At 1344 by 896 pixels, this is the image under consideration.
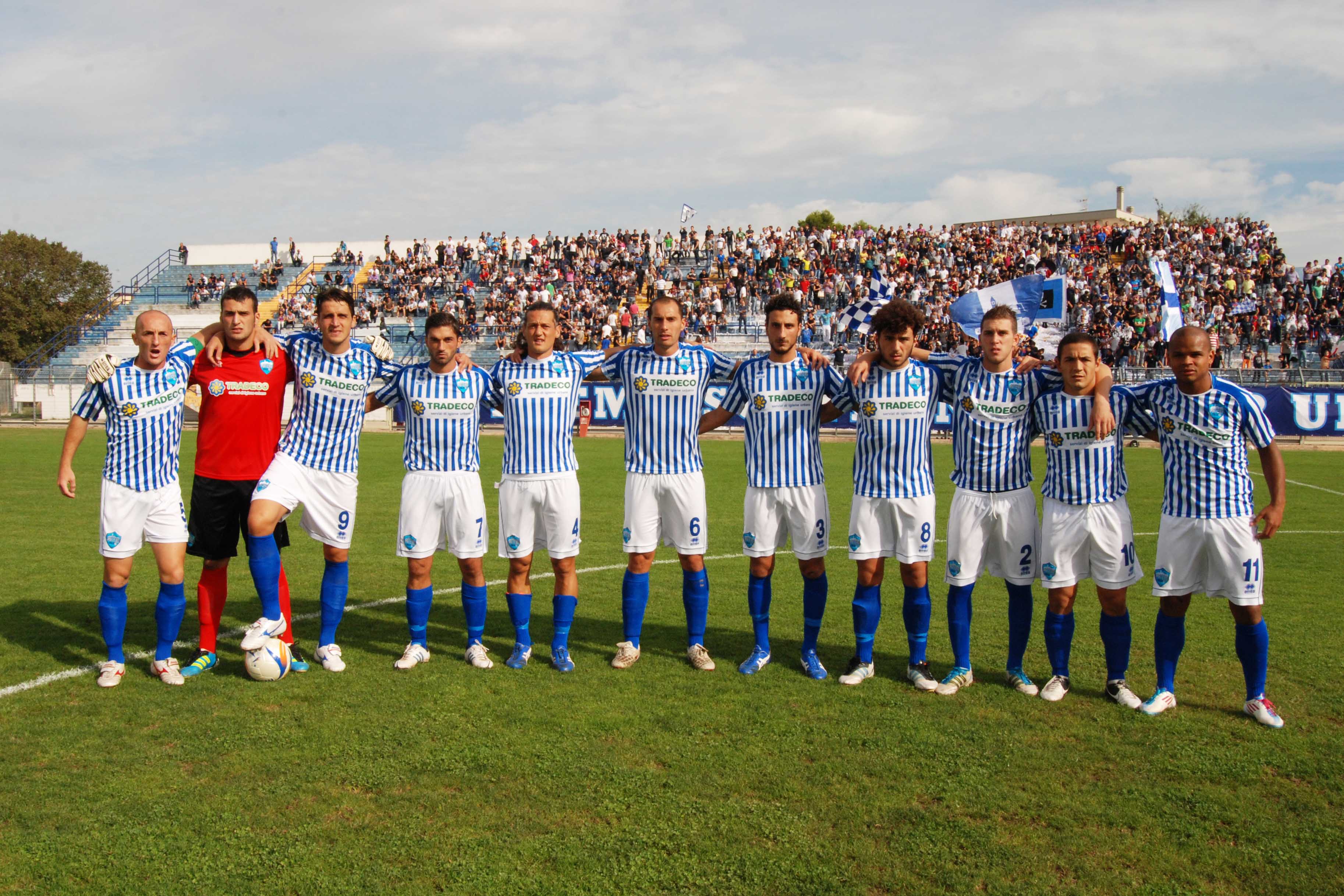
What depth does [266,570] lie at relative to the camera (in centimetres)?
581

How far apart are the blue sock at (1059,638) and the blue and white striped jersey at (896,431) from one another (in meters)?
1.04

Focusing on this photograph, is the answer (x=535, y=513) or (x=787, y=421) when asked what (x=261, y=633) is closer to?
(x=535, y=513)

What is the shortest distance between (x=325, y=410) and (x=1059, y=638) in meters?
4.71

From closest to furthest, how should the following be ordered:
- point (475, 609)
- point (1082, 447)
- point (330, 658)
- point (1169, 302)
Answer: point (1082, 447)
point (330, 658)
point (475, 609)
point (1169, 302)

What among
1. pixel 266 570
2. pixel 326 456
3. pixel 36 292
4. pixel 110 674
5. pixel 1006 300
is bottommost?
pixel 110 674

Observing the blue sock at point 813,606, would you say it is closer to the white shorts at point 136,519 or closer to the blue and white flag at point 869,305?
the blue and white flag at point 869,305

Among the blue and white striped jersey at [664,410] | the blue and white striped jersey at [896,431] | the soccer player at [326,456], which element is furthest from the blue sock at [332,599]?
the blue and white striped jersey at [896,431]

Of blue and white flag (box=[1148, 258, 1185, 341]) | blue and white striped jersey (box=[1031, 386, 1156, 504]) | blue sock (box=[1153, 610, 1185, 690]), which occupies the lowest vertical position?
blue sock (box=[1153, 610, 1185, 690])

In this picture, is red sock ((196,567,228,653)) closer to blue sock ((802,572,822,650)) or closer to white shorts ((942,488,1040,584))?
blue sock ((802,572,822,650))

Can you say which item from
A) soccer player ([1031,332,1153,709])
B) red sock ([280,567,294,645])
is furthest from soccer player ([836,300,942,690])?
red sock ([280,567,294,645])

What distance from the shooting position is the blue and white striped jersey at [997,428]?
5.55 meters

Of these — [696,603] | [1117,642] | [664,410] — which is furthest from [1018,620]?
[664,410]

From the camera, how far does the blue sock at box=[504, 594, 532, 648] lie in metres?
6.09

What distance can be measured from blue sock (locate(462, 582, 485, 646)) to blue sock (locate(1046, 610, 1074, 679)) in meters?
3.48
